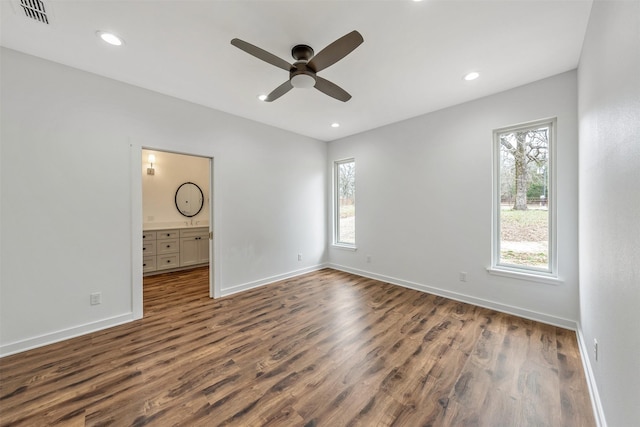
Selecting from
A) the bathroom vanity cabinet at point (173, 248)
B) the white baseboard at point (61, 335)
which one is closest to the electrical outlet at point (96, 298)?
the white baseboard at point (61, 335)

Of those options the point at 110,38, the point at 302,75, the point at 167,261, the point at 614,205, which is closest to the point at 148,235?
the point at 167,261

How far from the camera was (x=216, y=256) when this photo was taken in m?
3.52

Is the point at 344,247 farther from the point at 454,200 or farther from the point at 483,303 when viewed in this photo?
the point at 483,303

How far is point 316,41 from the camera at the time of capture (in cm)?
203

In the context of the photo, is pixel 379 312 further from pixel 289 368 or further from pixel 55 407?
pixel 55 407

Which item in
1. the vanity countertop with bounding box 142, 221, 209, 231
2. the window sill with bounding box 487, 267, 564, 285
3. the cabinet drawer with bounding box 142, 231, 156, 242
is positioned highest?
the vanity countertop with bounding box 142, 221, 209, 231

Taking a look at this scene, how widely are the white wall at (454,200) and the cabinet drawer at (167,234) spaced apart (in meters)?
3.62

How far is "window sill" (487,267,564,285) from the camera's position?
2636mm

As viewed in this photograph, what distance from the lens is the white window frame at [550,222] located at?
2691mm

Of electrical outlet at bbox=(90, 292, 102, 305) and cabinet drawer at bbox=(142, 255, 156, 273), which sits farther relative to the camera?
cabinet drawer at bbox=(142, 255, 156, 273)

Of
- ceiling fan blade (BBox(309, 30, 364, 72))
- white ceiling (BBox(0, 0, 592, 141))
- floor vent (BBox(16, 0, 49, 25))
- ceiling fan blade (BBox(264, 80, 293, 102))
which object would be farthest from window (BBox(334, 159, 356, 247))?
floor vent (BBox(16, 0, 49, 25))

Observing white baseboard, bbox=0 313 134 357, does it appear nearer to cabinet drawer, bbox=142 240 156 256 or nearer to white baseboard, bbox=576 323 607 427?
cabinet drawer, bbox=142 240 156 256

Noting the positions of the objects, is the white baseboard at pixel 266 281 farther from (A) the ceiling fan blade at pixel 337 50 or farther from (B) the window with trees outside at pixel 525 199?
(A) the ceiling fan blade at pixel 337 50

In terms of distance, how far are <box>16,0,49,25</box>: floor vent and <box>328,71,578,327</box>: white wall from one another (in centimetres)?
403
